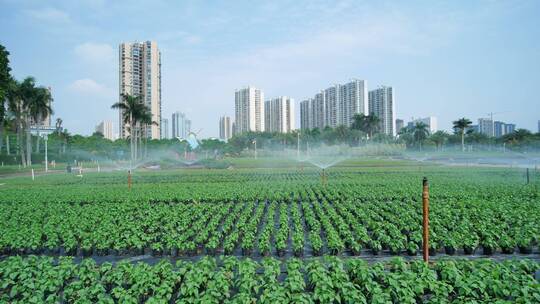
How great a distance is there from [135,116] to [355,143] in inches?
2765

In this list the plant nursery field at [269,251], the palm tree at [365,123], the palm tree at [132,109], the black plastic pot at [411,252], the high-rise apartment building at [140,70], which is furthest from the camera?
the high-rise apartment building at [140,70]

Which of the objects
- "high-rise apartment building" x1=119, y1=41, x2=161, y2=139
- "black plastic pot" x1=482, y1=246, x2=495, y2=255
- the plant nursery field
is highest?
"high-rise apartment building" x1=119, y1=41, x2=161, y2=139

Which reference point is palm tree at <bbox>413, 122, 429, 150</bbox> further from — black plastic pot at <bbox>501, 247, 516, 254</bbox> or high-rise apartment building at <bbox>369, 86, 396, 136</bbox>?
black plastic pot at <bbox>501, 247, 516, 254</bbox>

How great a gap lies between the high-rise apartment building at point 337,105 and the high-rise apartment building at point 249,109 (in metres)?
21.5

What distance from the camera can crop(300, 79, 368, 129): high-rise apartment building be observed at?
145 m

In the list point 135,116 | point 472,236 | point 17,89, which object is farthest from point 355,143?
point 472,236

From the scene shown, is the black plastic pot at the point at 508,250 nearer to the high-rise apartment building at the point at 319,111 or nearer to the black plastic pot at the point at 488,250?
the black plastic pot at the point at 488,250

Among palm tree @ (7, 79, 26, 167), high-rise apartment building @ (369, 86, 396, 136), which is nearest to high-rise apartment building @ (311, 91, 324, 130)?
high-rise apartment building @ (369, 86, 396, 136)

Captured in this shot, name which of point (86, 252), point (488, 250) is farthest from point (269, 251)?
point (488, 250)

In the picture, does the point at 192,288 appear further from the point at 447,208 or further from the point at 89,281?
the point at 447,208

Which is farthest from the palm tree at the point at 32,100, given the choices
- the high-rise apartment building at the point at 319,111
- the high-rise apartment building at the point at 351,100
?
the high-rise apartment building at the point at 319,111

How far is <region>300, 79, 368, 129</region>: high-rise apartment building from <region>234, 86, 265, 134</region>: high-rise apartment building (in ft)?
70.4

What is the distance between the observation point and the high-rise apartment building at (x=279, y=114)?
16162 cm

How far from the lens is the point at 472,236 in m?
10.1
